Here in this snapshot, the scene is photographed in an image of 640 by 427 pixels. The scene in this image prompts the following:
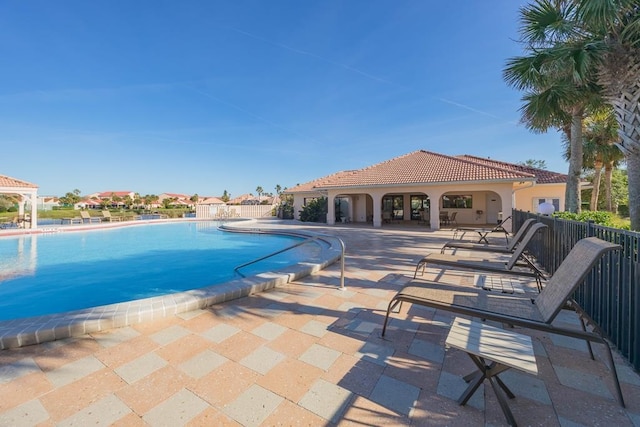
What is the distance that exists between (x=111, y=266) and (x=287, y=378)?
33.0 feet

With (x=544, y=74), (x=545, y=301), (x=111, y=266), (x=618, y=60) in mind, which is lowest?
(x=111, y=266)

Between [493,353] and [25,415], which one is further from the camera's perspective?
[25,415]

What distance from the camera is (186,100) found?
21984mm

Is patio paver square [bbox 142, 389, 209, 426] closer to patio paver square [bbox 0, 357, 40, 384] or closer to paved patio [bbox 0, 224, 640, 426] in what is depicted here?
paved patio [bbox 0, 224, 640, 426]

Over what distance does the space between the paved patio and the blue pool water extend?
168 inches

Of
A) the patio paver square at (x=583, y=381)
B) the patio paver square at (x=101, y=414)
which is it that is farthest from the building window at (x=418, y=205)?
the patio paver square at (x=101, y=414)

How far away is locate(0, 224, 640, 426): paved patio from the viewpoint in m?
2.11

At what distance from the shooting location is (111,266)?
9.68m

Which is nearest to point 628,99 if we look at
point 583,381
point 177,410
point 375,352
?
point 583,381

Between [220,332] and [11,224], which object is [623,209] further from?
[11,224]

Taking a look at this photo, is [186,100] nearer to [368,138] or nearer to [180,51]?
[180,51]

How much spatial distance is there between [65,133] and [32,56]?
15.4 meters

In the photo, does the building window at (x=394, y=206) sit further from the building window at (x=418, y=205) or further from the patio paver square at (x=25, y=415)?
the patio paver square at (x=25, y=415)

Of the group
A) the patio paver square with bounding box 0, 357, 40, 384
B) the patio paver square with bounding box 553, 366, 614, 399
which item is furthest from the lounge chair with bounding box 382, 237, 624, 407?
the patio paver square with bounding box 0, 357, 40, 384
